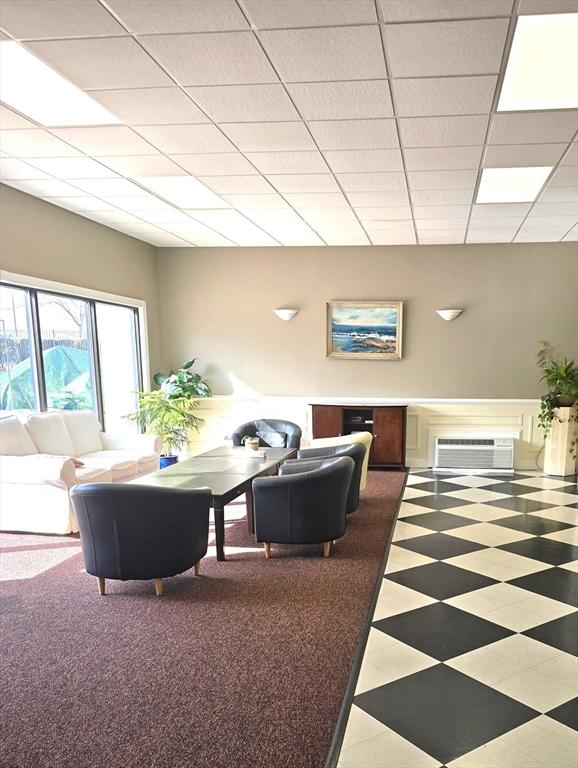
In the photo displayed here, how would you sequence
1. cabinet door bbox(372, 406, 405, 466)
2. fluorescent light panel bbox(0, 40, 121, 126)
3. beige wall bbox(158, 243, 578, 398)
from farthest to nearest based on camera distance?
beige wall bbox(158, 243, 578, 398) < cabinet door bbox(372, 406, 405, 466) < fluorescent light panel bbox(0, 40, 121, 126)

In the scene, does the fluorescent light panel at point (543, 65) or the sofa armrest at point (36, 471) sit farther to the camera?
the sofa armrest at point (36, 471)

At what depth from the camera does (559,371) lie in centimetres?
649

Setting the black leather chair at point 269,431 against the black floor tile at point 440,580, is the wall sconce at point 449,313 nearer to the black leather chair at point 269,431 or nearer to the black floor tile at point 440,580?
the black leather chair at point 269,431

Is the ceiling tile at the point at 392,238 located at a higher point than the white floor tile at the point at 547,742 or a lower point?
higher

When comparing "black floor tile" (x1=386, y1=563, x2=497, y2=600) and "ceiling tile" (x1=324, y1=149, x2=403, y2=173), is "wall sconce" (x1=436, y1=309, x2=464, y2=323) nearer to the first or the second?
"ceiling tile" (x1=324, y1=149, x2=403, y2=173)

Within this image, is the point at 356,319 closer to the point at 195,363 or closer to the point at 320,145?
the point at 195,363

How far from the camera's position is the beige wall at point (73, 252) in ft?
15.8

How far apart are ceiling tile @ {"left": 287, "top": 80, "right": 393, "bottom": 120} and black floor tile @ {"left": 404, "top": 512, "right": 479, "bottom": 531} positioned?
3.23 metres

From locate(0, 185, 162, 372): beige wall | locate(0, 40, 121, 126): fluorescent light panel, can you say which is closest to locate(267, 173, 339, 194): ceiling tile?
locate(0, 40, 121, 126): fluorescent light panel


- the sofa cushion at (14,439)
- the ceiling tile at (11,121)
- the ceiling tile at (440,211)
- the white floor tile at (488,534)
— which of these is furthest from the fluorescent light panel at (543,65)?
the sofa cushion at (14,439)

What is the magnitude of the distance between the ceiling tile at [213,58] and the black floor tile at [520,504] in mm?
4300

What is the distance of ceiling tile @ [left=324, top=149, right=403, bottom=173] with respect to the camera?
3729 millimetres

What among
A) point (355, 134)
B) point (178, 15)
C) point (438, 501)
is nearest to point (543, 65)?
point (355, 134)

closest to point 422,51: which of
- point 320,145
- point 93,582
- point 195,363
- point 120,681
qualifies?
point 320,145
